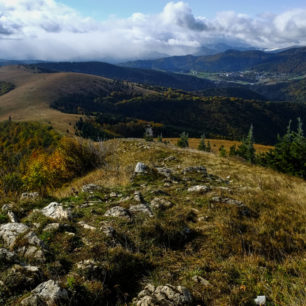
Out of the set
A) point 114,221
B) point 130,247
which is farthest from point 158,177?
point 130,247

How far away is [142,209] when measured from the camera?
8.88 metres

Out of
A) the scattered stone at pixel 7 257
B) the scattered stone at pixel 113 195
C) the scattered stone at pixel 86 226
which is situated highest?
the scattered stone at pixel 7 257

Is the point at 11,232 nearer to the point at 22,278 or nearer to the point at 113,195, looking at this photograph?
the point at 22,278

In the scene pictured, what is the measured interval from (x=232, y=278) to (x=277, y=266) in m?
1.45

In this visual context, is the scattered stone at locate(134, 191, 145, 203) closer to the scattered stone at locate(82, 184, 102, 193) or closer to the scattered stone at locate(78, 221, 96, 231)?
the scattered stone at locate(82, 184, 102, 193)

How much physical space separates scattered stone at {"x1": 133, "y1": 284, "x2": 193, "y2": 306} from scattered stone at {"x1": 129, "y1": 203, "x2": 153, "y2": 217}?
142 inches

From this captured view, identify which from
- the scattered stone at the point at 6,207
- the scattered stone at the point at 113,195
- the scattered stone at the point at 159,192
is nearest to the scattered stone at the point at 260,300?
the scattered stone at the point at 159,192

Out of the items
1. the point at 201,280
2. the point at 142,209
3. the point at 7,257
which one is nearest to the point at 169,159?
the point at 142,209

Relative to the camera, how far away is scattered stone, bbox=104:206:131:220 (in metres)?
8.13

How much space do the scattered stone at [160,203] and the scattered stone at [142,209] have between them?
34 cm

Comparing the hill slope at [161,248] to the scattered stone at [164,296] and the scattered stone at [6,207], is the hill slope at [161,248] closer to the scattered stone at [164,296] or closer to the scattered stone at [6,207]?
the scattered stone at [164,296]

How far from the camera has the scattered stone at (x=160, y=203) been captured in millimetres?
9216

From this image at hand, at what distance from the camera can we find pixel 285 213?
912 cm

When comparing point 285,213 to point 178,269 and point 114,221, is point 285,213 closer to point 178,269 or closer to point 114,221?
point 178,269
